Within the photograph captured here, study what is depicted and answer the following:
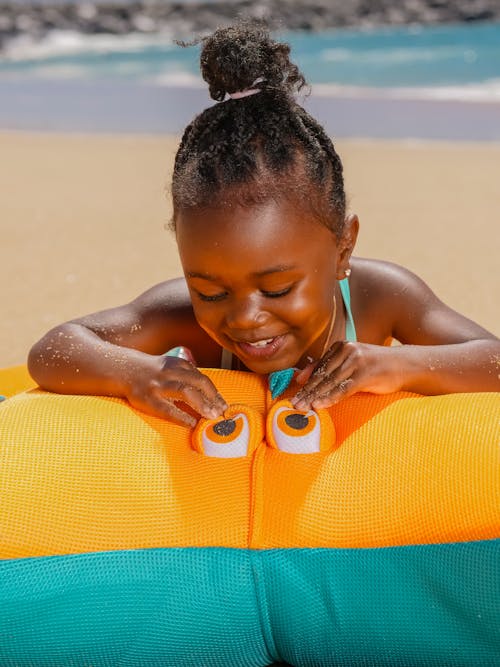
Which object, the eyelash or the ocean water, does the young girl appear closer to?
the eyelash

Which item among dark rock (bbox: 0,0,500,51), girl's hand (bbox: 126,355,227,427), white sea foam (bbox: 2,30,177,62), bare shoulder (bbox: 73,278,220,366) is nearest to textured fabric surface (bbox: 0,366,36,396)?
bare shoulder (bbox: 73,278,220,366)

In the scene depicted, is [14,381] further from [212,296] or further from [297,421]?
[297,421]

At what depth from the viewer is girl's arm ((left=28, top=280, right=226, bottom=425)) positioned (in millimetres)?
1826

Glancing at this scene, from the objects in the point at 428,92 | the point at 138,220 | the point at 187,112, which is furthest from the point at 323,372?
the point at 428,92

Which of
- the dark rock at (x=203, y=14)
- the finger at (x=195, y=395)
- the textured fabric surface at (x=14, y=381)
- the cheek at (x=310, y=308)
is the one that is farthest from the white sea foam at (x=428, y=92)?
the dark rock at (x=203, y=14)

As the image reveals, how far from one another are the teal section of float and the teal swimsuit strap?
81cm

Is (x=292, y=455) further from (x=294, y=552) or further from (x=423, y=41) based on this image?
(x=423, y=41)

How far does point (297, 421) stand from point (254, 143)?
0.55m

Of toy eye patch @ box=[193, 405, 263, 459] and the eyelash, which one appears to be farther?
the eyelash

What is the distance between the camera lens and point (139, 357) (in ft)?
6.52

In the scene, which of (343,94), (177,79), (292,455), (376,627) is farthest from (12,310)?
(177,79)

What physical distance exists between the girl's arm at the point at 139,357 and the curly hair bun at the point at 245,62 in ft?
1.73

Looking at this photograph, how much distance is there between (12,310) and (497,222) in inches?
85.1

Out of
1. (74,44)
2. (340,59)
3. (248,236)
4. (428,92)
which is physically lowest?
(74,44)
